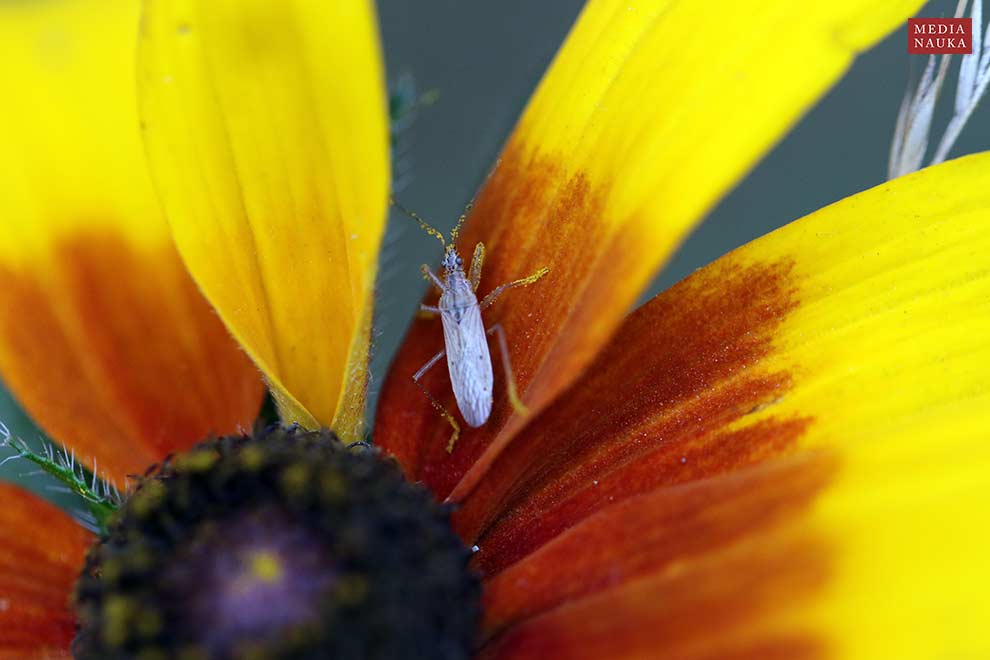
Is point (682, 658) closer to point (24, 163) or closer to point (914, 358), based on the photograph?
point (914, 358)

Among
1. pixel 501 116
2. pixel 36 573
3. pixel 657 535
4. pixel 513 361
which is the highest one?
pixel 501 116

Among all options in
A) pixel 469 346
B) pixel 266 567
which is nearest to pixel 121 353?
pixel 469 346

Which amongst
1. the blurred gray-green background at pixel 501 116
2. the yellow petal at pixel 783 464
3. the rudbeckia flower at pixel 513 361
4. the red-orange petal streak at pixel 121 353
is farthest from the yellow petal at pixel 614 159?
the blurred gray-green background at pixel 501 116

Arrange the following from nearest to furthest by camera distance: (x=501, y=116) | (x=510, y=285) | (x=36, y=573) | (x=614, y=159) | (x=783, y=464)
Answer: (x=783, y=464)
(x=614, y=159)
(x=36, y=573)
(x=510, y=285)
(x=501, y=116)

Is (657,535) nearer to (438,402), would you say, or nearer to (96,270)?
(438,402)

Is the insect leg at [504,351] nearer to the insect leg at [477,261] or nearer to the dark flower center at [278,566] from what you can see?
the insect leg at [477,261]

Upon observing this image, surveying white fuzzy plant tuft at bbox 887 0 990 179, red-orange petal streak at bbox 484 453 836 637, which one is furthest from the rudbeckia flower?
white fuzzy plant tuft at bbox 887 0 990 179

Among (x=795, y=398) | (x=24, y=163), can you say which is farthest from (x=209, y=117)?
(x=795, y=398)
